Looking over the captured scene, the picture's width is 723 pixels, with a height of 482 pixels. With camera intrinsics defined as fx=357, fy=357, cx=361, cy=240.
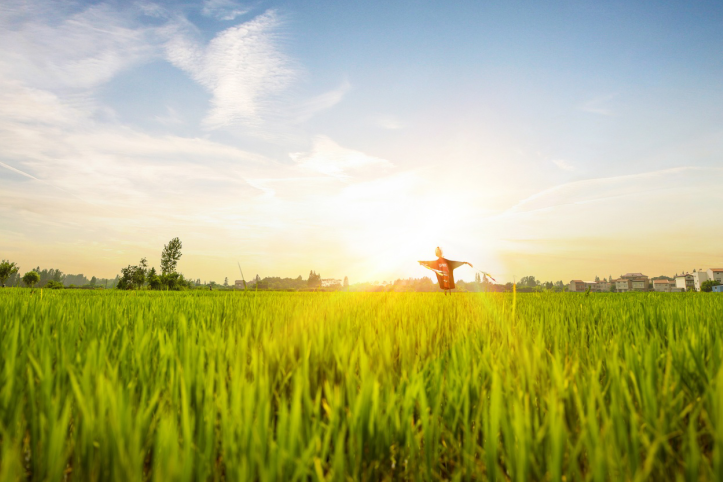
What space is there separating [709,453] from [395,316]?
255cm

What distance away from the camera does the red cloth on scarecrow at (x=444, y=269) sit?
890 cm

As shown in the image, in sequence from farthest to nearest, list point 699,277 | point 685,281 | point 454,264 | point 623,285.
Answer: point 623,285
point 685,281
point 699,277
point 454,264

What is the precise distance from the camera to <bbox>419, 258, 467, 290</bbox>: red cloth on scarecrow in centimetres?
890

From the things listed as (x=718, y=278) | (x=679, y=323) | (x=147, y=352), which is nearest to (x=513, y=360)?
(x=147, y=352)

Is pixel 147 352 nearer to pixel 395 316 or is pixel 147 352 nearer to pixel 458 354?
pixel 458 354

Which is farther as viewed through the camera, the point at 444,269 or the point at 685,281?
the point at 685,281

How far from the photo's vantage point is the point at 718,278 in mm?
86062

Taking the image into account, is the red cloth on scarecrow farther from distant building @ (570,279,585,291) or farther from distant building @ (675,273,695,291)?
distant building @ (675,273,695,291)

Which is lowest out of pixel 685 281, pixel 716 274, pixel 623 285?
pixel 623 285

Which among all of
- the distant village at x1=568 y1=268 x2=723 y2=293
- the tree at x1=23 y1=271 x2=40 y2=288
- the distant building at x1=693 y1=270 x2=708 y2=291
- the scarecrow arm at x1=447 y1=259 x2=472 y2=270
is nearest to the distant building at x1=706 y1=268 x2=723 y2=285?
the distant village at x1=568 y1=268 x2=723 y2=293

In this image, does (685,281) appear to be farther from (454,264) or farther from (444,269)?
(444,269)

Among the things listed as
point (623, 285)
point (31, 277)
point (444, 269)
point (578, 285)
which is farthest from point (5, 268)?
point (623, 285)

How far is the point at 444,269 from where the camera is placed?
29.4ft

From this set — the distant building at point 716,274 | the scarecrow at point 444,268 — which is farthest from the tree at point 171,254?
the distant building at point 716,274
